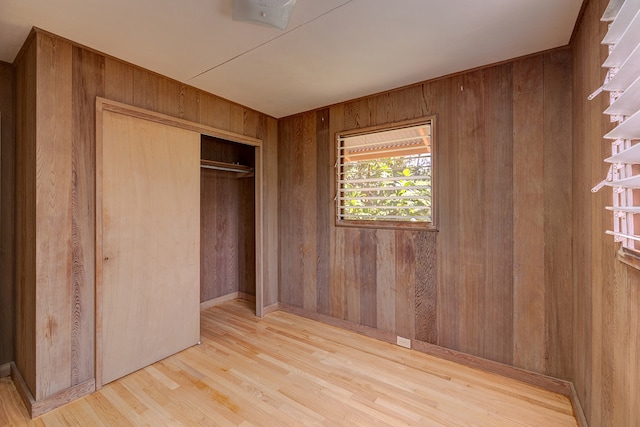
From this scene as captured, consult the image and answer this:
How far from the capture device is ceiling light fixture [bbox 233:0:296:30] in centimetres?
142

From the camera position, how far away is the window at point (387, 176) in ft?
7.98

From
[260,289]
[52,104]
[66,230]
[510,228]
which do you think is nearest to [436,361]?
[510,228]

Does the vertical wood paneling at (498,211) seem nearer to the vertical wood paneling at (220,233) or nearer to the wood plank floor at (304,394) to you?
the wood plank floor at (304,394)

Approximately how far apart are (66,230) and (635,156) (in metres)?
2.81

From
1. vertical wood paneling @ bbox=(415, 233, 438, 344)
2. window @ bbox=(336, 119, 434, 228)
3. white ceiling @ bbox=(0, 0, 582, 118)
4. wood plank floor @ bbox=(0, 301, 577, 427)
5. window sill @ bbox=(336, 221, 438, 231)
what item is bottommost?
wood plank floor @ bbox=(0, 301, 577, 427)

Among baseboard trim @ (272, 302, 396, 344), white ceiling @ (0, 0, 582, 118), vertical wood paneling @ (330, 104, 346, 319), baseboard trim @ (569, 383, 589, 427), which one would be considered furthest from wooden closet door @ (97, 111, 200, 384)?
baseboard trim @ (569, 383, 589, 427)

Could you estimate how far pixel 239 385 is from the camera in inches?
77.5

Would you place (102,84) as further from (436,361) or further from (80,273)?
(436,361)

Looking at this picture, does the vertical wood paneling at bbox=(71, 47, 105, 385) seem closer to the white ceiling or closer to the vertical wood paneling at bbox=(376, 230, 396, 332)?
the white ceiling

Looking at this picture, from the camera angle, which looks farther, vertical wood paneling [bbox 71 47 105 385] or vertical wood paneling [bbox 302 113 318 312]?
vertical wood paneling [bbox 302 113 318 312]

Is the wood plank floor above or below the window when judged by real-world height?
below

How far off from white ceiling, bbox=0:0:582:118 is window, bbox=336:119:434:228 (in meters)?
0.53

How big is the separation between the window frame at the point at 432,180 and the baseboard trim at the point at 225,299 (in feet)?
5.93

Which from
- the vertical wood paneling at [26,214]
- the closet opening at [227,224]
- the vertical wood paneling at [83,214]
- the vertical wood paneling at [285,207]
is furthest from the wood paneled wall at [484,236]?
the vertical wood paneling at [26,214]
